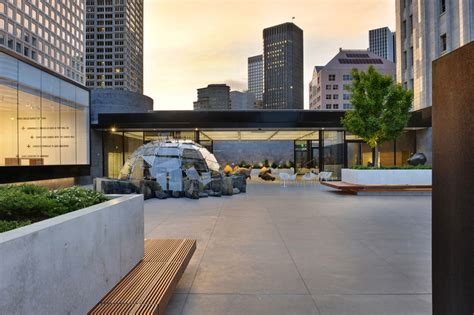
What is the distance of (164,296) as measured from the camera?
2771 mm

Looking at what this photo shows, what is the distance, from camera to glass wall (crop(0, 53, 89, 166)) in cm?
1833

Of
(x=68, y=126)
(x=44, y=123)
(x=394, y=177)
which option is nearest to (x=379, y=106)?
(x=394, y=177)

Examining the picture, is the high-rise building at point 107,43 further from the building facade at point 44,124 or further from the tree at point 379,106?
the tree at point 379,106

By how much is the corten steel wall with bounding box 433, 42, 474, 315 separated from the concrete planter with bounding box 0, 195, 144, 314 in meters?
2.39

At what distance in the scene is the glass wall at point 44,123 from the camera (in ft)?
60.1

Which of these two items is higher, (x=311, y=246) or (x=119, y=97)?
(x=119, y=97)

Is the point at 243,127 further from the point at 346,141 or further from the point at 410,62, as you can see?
the point at 410,62

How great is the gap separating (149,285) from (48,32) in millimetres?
102266

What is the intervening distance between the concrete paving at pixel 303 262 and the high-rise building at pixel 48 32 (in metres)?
72.0

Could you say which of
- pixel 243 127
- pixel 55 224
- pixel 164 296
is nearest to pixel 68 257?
pixel 55 224

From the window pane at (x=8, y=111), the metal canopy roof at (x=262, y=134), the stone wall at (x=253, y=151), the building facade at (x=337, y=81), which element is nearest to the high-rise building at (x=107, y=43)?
the building facade at (x=337, y=81)

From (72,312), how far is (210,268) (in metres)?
2.52

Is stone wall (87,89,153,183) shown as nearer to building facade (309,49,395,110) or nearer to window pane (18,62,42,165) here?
window pane (18,62,42,165)

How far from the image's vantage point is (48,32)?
87.1 m
